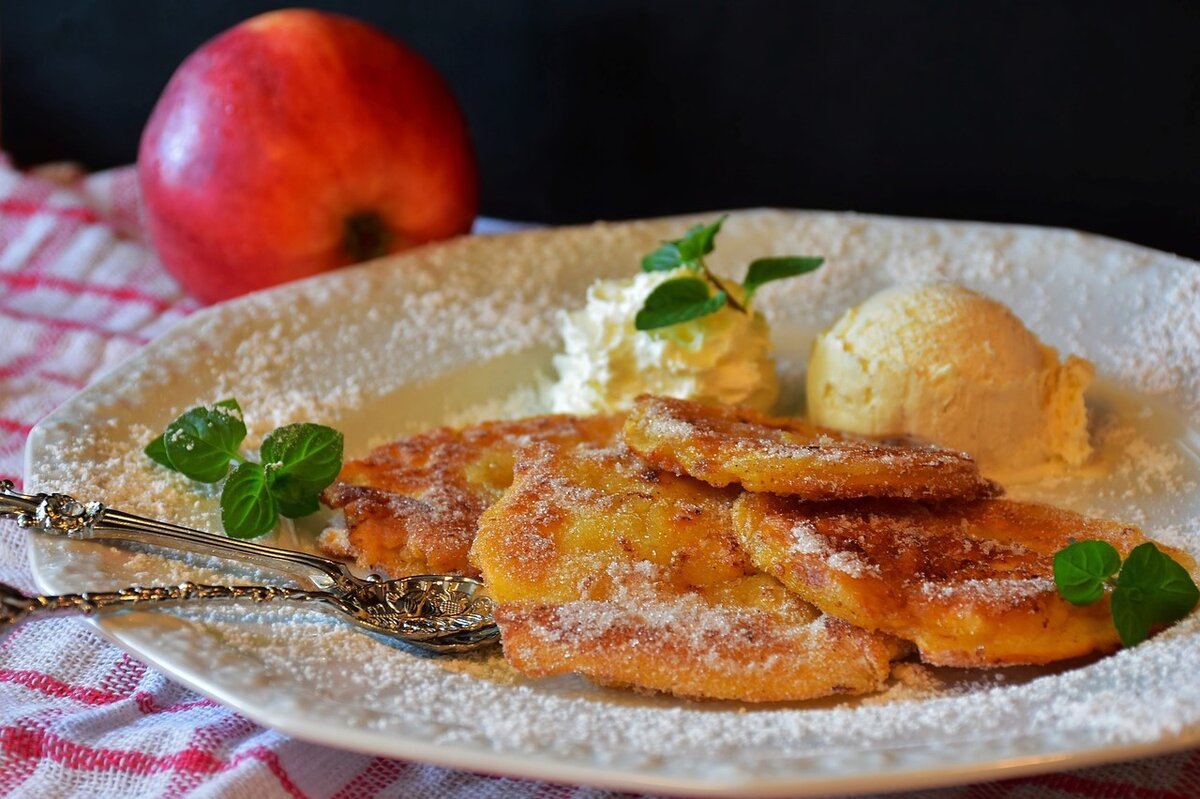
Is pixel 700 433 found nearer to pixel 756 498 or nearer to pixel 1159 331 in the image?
pixel 756 498

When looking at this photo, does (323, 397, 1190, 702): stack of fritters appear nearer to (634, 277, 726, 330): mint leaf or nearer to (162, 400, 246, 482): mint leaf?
(162, 400, 246, 482): mint leaf

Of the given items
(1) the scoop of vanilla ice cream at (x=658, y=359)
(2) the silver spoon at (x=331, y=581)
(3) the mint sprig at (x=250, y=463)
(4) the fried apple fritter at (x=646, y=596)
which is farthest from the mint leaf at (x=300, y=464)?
(1) the scoop of vanilla ice cream at (x=658, y=359)

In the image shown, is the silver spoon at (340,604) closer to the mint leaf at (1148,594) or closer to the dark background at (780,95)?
the mint leaf at (1148,594)

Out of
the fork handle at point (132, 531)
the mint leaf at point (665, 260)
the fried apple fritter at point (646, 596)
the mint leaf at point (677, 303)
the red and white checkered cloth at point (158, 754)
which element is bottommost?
the red and white checkered cloth at point (158, 754)

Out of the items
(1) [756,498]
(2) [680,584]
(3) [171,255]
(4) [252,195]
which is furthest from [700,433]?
(3) [171,255]

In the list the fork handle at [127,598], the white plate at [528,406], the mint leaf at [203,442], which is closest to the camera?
the white plate at [528,406]

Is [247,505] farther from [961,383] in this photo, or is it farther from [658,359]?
[961,383]
